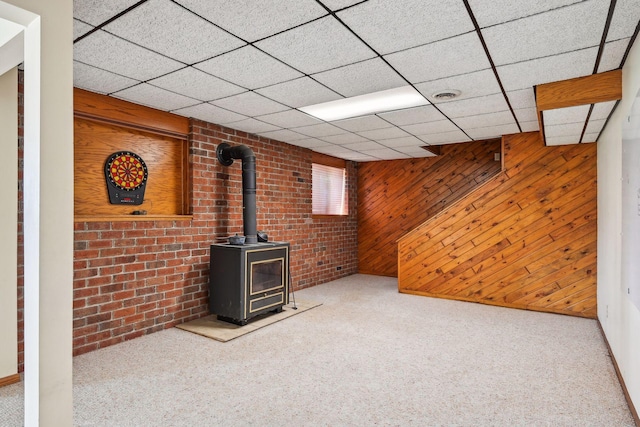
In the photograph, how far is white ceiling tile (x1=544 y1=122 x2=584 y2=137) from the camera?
3.50 meters

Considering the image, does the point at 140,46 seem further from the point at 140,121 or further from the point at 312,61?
the point at 140,121

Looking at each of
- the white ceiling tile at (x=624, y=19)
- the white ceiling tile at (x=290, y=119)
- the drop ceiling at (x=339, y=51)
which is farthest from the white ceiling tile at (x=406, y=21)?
the white ceiling tile at (x=290, y=119)

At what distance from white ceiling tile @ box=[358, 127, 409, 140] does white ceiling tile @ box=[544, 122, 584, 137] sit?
5.16ft

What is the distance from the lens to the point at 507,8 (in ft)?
5.98

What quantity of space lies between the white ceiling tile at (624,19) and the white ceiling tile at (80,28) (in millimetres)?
2777

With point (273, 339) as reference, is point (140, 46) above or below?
above

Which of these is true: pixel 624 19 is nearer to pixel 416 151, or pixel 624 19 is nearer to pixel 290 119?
pixel 290 119

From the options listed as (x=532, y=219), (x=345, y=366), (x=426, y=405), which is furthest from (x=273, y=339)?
(x=532, y=219)

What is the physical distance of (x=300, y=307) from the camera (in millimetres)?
4574

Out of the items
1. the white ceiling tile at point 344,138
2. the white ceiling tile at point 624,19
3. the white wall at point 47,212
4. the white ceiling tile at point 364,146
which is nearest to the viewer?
the white wall at point 47,212

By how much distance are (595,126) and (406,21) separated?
2.69 metres

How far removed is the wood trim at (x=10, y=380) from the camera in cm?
252

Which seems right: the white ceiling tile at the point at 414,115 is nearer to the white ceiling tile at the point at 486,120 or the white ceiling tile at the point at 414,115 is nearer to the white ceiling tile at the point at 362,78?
the white ceiling tile at the point at 486,120

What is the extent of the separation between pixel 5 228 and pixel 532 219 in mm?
5333
